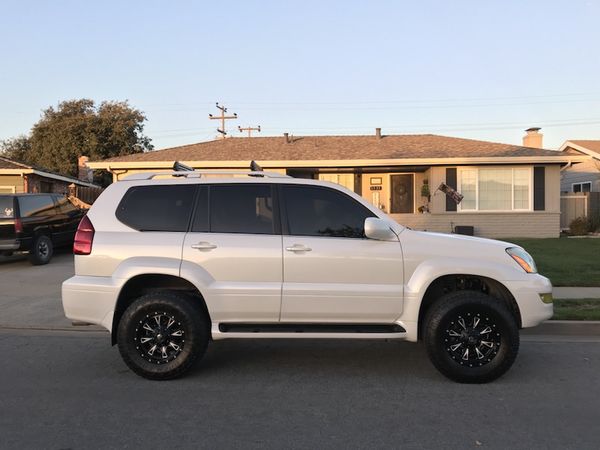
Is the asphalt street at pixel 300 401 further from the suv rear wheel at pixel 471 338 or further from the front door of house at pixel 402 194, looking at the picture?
the front door of house at pixel 402 194

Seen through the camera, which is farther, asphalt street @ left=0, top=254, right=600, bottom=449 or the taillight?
the taillight

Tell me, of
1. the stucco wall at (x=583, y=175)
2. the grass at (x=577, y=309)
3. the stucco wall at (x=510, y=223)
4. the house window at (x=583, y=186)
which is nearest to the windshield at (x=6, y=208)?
the grass at (x=577, y=309)

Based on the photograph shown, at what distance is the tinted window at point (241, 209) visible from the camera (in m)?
5.29

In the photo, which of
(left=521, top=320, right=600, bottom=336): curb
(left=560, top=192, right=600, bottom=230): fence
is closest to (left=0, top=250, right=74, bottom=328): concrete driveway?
(left=521, top=320, right=600, bottom=336): curb

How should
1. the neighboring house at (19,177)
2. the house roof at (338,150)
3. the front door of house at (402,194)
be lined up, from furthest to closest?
the neighboring house at (19,177), the front door of house at (402,194), the house roof at (338,150)

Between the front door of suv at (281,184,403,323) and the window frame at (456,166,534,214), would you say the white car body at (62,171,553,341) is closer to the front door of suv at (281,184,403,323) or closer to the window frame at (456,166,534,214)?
the front door of suv at (281,184,403,323)

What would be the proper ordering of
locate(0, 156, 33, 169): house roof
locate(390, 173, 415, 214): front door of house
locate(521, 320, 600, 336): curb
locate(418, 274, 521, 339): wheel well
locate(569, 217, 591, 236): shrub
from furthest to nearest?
locate(0, 156, 33, 169): house roof
locate(390, 173, 415, 214): front door of house
locate(569, 217, 591, 236): shrub
locate(521, 320, 600, 336): curb
locate(418, 274, 521, 339): wheel well

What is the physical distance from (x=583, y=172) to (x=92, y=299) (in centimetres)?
2843

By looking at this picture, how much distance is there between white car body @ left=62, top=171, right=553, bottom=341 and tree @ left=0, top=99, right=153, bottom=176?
3729 cm

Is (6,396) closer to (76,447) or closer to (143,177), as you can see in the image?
(76,447)

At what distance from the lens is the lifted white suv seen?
5.04 m

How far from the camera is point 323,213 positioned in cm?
531

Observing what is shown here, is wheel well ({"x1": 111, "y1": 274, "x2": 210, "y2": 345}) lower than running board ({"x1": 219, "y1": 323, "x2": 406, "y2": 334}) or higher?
higher

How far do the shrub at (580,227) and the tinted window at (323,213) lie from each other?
1803 centimetres
